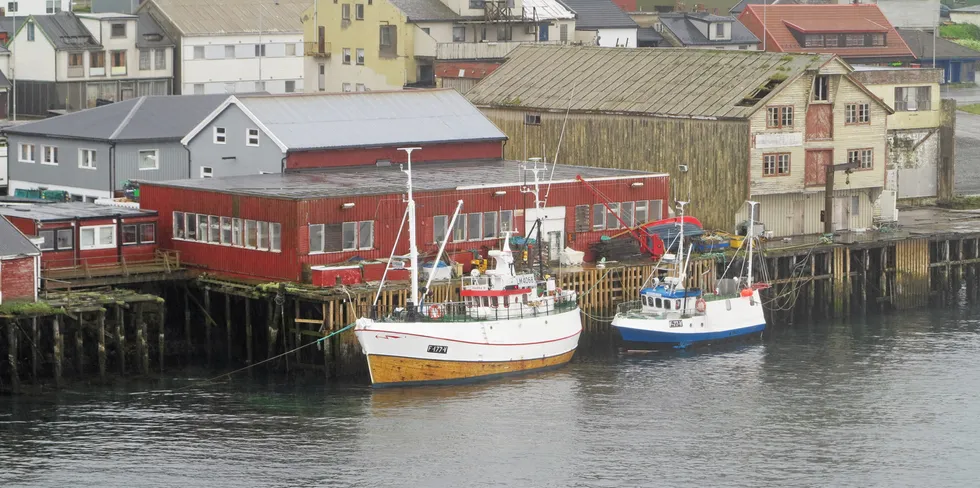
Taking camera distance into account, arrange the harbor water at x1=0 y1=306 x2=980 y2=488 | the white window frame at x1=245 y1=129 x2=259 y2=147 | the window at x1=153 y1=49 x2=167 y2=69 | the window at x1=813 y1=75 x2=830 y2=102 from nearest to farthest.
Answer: the harbor water at x1=0 y1=306 x2=980 y2=488 < the white window frame at x1=245 y1=129 x2=259 y2=147 < the window at x1=813 y1=75 x2=830 y2=102 < the window at x1=153 y1=49 x2=167 y2=69

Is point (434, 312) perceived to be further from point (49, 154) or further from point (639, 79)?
point (49, 154)

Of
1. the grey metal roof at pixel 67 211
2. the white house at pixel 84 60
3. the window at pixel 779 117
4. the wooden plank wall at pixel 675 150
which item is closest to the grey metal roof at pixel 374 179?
the grey metal roof at pixel 67 211

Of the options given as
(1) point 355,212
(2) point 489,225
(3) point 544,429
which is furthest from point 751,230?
(3) point 544,429

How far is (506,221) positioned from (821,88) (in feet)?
61.9

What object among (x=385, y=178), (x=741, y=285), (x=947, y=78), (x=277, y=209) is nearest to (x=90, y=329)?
(x=277, y=209)

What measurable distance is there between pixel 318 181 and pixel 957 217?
34.3 metres

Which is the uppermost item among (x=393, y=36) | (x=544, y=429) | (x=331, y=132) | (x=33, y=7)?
(x=33, y=7)

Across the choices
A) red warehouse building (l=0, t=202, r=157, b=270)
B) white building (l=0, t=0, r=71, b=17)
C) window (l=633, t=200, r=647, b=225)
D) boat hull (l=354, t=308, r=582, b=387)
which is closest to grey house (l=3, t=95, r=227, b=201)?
red warehouse building (l=0, t=202, r=157, b=270)

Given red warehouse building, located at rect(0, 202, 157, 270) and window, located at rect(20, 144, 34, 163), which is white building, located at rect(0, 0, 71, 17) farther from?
red warehouse building, located at rect(0, 202, 157, 270)

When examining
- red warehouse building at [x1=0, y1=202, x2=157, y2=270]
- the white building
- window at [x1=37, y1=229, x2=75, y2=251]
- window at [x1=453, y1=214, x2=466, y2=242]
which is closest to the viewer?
window at [x1=37, y1=229, x2=75, y2=251]

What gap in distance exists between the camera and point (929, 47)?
452ft

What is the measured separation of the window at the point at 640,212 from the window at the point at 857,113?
13.0m

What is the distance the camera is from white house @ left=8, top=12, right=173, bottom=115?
121312 mm

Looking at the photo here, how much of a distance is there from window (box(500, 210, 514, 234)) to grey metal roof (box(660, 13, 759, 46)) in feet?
183
